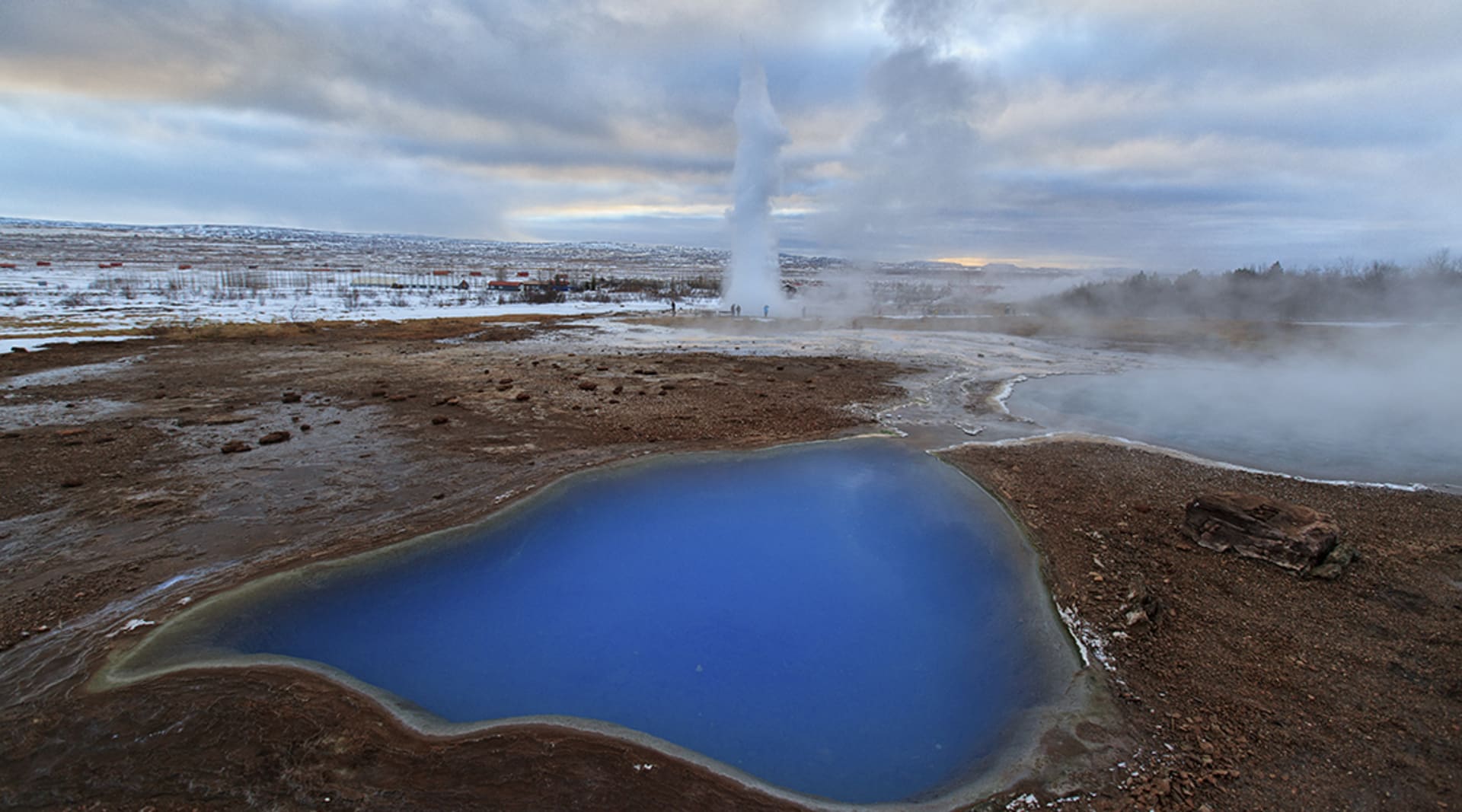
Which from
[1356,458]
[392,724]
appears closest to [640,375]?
[392,724]

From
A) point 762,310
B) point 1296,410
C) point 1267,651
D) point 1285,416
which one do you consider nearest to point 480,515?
point 1267,651

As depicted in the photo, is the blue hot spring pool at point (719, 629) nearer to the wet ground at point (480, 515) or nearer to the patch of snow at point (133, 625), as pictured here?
the patch of snow at point (133, 625)

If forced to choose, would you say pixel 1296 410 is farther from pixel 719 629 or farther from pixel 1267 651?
pixel 719 629

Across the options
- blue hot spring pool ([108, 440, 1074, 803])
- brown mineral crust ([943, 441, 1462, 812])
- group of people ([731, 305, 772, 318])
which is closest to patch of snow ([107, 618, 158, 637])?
blue hot spring pool ([108, 440, 1074, 803])

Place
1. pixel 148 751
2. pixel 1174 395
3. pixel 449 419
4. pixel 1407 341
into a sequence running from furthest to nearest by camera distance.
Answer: pixel 1407 341 → pixel 1174 395 → pixel 449 419 → pixel 148 751

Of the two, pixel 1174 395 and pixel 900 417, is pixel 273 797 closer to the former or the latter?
pixel 900 417

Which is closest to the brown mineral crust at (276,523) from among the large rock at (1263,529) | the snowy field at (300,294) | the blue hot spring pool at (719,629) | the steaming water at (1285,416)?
the blue hot spring pool at (719,629)
